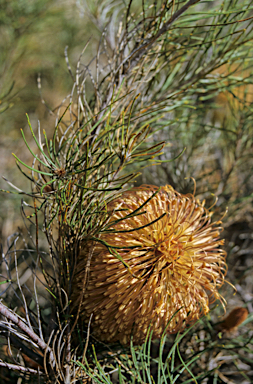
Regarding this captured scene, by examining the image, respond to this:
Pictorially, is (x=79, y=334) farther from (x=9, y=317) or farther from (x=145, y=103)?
(x=145, y=103)

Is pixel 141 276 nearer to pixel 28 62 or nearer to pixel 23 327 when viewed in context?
pixel 23 327

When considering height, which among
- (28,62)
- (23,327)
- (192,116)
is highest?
(28,62)

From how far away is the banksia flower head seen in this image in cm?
27

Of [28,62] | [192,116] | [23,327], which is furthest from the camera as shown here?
[28,62]

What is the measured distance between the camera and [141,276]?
271mm

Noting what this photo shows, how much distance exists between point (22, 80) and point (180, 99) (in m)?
0.77

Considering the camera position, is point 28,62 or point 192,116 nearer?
point 192,116

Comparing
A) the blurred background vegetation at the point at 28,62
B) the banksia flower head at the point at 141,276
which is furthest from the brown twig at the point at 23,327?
the blurred background vegetation at the point at 28,62

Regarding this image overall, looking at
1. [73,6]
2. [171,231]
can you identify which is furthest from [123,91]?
[73,6]

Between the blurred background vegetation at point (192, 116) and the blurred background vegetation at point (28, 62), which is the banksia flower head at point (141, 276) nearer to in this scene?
the blurred background vegetation at point (192, 116)

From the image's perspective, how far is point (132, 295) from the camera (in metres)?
0.27

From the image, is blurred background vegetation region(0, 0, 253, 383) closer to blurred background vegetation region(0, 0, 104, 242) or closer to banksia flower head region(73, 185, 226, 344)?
blurred background vegetation region(0, 0, 104, 242)

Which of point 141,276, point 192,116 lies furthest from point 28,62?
point 141,276

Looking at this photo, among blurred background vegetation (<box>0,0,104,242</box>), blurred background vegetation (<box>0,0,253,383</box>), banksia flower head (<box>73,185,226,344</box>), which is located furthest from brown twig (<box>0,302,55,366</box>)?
blurred background vegetation (<box>0,0,104,242</box>)
